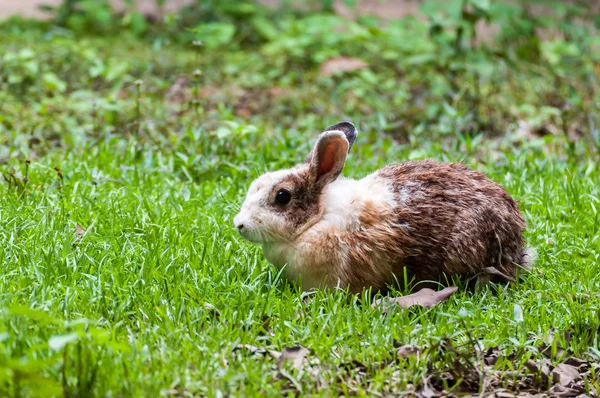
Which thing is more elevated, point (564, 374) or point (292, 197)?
point (292, 197)

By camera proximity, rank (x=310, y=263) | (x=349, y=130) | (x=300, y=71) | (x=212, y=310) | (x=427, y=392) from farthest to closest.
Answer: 1. (x=300, y=71)
2. (x=349, y=130)
3. (x=310, y=263)
4. (x=212, y=310)
5. (x=427, y=392)

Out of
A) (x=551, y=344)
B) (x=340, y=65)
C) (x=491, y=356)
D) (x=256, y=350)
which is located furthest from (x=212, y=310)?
(x=340, y=65)

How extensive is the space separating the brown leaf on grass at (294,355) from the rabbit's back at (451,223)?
0.80 meters

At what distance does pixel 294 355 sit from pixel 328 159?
1.06 metres

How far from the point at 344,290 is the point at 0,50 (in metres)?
5.66

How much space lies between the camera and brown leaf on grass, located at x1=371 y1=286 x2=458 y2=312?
356 cm

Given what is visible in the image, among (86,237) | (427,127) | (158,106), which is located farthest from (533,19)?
(86,237)

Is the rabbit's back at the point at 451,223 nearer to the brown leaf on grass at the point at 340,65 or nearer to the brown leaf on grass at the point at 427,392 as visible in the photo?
the brown leaf on grass at the point at 427,392

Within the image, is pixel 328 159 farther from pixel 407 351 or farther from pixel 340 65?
pixel 340 65

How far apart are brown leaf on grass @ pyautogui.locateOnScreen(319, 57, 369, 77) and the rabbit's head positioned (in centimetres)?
486

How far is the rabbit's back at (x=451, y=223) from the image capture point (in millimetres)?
3809

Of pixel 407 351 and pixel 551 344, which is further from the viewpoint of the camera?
pixel 551 344

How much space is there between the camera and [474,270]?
3.88 meters

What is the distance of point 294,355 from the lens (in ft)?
10.3
